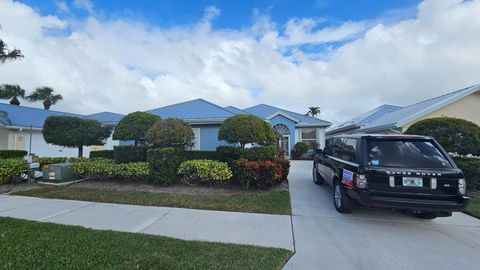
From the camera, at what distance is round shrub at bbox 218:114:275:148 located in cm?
896

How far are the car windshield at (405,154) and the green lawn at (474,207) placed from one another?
2406 mm

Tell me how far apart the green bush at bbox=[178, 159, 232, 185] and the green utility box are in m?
4.52

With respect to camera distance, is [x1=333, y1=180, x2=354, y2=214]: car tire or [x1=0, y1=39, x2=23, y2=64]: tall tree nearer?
[x1=333, y1=180, x2=354, y2=214]: car tire

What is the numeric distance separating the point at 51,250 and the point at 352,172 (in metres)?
5.36

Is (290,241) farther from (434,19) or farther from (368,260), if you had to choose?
(434,19)

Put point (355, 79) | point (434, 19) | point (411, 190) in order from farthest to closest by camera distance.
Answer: point (355, 79) → point (434, 19) → point (411, 190)

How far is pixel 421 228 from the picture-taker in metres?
4.77

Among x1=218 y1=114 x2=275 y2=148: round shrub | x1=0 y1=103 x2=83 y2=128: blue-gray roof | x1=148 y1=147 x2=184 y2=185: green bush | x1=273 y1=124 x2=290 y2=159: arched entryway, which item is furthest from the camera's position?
x1=273 y1=124 x2=290 y2=159: arched entryway

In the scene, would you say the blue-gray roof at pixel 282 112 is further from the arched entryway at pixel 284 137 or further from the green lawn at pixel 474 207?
the green lawn at pixel 474 207

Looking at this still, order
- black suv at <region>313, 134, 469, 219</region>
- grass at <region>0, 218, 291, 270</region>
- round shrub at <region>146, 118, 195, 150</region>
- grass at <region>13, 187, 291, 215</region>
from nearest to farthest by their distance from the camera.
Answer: grass at <region>0, 218, 291, 270</region> < black suv at <region>313, 134, 469, 219</region> < grass at <region>13, 187, 291, 215</region> < round shrub at <region>146, 118, 195, 150</region>

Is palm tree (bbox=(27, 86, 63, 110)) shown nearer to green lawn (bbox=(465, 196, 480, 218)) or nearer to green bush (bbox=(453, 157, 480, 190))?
green lawn (bbox=(465, 196, 480, 218))

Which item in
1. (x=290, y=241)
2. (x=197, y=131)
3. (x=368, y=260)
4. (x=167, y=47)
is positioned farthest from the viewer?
(x=197, y=131)

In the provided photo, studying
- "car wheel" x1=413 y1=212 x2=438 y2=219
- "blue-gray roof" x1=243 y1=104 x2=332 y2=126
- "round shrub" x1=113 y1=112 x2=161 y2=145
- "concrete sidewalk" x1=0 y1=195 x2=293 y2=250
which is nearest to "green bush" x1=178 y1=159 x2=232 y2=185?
"concrete sidewalk" x1=0 y1=195 x2=293 y2=250

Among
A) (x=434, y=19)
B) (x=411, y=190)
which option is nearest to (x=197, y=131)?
(x=411, y=190)
